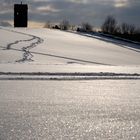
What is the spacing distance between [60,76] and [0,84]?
202 cm

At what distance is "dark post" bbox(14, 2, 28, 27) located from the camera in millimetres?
41025

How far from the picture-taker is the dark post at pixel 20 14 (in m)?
41.0

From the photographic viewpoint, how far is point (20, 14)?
41.2m

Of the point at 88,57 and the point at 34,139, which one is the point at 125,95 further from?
the point at 88,57

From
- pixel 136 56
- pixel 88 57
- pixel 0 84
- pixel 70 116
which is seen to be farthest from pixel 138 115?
pixel 136 56

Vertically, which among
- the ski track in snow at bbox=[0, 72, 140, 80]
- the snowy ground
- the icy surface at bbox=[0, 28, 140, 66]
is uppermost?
the snowy ground

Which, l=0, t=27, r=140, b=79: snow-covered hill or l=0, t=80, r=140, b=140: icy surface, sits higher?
l=0, t=80, r=140, b=140: icy surface

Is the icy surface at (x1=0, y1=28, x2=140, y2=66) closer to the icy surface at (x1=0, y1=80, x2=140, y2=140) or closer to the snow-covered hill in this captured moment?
the snow-covered hill

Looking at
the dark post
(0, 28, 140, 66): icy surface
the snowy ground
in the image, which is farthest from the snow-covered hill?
the dark post

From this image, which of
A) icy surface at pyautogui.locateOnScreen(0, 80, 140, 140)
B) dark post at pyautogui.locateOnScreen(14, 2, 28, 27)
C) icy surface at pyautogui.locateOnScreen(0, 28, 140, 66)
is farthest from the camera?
dark post at pyautogui.locateOnScreen(14, 2, 28, 27)

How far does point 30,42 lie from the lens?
22.6 metres

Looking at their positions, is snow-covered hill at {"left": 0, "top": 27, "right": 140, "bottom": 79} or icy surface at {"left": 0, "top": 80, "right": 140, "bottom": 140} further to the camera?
snow-covered hill at {"left": 0, "top": 27, "right": 140, "bottom": 79}

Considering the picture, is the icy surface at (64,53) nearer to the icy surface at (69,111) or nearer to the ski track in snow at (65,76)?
the ski track in snow at (65,76)

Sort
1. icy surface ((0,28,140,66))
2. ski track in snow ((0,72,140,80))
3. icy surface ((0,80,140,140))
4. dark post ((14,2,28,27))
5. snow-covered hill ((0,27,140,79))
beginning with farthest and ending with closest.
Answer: dark post ((14,2,28,27)) < icy surface ((0,28,140,66)) < snow-covered hill ((0,27,140,79)) < ski track in snow ((0,72,140,80)) < icy surface ((0,80,140,140))
